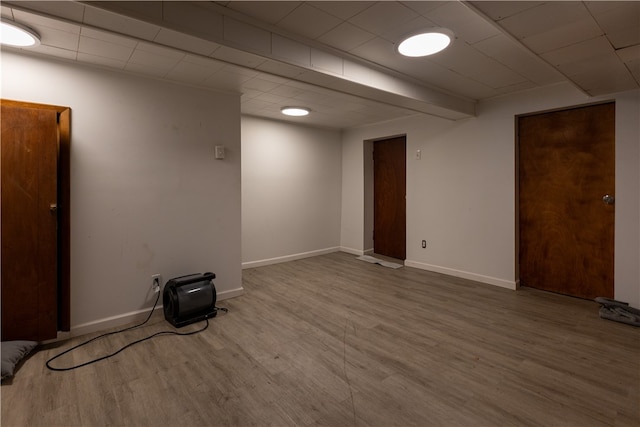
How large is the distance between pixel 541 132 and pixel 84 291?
16.4 ft

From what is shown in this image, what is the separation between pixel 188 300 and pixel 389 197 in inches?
149

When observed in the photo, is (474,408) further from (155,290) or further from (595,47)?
(155,290)

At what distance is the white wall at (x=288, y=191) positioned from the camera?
16.3ft

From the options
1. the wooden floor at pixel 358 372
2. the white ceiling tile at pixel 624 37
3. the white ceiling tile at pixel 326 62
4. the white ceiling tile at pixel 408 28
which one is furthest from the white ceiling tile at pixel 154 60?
the white ceiling tile at pixel 624 37

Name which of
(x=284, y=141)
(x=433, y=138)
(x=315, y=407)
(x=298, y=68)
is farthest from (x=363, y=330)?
(x=284, y=141)

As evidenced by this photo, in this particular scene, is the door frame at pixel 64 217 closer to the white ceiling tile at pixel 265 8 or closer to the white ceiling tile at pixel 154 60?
the white ceiling tile at pixel 154 60

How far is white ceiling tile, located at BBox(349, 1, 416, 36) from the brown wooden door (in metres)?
2.42

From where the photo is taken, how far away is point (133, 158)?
2947 mm

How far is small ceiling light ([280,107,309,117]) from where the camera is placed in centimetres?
435

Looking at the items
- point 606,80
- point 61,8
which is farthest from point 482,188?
point 61,8

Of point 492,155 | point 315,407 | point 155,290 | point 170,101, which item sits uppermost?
point 170,101

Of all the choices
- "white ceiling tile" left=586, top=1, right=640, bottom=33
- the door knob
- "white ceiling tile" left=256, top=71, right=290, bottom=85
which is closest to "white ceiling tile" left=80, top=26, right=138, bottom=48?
"white ceiling tile" left=256, top=71, right=290, bottom=85

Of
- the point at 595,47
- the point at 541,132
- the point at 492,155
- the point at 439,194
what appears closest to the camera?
the point at 595,47

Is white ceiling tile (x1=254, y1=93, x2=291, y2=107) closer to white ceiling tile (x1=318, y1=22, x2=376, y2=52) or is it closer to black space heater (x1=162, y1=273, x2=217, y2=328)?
white ceiling tile (x1=318, y1=22, x2=376, y2=52)
